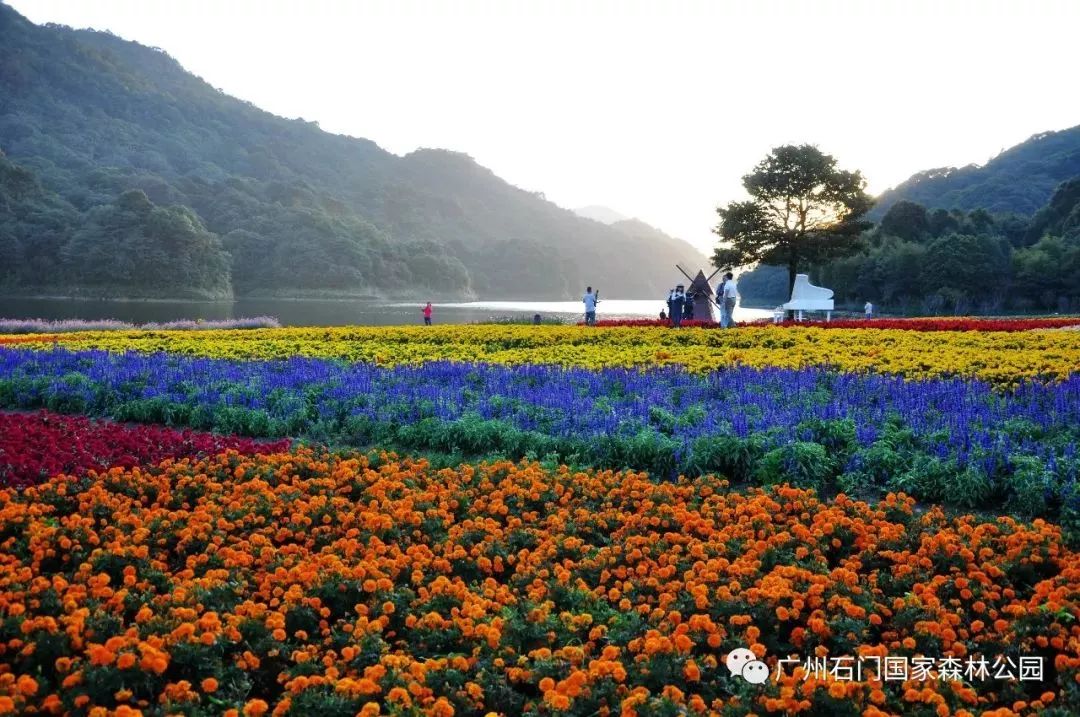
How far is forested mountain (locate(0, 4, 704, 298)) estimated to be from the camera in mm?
81500

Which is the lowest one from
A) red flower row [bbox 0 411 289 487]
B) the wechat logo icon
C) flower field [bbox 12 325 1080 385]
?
the wechat logo icon

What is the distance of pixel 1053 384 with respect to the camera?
1051 centimetres

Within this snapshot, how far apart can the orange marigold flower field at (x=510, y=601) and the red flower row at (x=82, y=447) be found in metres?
0.51

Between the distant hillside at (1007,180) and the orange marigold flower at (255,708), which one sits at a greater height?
the distant hillside at (1007,180)

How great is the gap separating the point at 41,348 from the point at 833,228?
134 feet

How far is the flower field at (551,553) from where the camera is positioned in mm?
3623

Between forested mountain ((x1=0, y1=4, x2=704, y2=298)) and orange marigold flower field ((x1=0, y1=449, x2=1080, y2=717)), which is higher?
forested mountain ((x1=0, y1=4, x2=704, y2=298))

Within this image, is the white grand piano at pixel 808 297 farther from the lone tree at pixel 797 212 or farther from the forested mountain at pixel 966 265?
the forested mountain at pixel 966 265

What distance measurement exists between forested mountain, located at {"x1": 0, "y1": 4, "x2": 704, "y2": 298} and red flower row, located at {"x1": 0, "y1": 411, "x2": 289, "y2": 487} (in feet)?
266

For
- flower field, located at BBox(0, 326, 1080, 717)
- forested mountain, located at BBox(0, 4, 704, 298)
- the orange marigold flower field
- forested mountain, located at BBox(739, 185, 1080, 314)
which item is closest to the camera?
the orange marigold flower field

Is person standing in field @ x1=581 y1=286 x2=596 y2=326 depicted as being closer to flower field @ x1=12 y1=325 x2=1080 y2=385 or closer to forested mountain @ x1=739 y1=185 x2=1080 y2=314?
flower field @ x1=12 y1=325 x2=1080 y2=385

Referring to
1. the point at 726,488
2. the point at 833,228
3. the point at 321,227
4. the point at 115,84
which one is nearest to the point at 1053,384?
the point at 726,488

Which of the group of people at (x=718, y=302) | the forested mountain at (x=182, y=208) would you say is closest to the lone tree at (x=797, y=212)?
the group of people at (x=718, y=302)

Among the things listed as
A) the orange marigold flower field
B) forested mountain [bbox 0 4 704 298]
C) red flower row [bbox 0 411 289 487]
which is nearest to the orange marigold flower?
the orange marigold flower field
